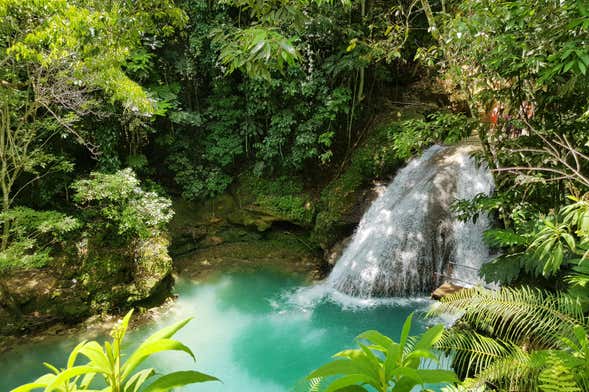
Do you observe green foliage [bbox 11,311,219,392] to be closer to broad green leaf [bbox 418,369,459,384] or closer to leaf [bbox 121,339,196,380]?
leaf [bbox 121,339,196,380]

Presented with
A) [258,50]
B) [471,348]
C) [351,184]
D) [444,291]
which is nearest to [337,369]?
[258,50]

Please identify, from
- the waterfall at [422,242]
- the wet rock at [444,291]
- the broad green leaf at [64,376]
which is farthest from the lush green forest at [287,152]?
Result: the waterfall at [422,242]

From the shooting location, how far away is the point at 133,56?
698 cm

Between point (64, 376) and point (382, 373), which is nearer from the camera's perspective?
point (64, 376)

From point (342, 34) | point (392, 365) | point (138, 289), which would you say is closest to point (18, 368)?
point (138, 289)

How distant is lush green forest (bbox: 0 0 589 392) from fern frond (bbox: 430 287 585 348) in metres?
0.02

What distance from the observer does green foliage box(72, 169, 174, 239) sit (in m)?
6.25

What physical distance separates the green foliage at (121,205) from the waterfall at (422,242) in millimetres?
3493

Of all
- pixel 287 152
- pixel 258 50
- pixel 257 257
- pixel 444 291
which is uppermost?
pixel 258 50

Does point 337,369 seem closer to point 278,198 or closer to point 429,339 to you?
point 429,339

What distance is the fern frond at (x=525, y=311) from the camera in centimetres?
256

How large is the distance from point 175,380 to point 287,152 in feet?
25.3

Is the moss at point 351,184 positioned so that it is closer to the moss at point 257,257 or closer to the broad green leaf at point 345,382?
the moss at point 257,257

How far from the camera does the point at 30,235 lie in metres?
5.97
